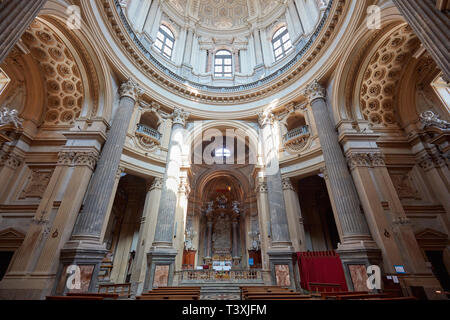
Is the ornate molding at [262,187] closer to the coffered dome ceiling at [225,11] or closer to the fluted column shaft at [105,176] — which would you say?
the fluted column shaft at [105,176]

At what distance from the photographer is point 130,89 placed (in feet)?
33.5

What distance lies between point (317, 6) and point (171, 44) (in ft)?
35.7

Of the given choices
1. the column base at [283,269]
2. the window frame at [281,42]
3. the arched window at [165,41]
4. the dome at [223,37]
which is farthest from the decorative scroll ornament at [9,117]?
the window frame at [281,42]

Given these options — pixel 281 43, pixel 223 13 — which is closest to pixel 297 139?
pixel 281 43

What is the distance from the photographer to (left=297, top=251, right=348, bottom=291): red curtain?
24.1 feet

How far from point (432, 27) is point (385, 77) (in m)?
6.96

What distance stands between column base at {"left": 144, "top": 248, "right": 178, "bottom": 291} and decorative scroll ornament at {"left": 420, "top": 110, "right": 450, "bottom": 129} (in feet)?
42.8

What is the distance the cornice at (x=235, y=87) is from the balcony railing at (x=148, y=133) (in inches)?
127

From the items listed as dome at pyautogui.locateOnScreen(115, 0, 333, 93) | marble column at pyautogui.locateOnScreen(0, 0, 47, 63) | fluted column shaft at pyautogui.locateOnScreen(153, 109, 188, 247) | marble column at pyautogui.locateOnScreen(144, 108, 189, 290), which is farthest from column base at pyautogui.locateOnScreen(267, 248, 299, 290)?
dome at pyautogui.locateOnScreen(115, 0, 333, 93)

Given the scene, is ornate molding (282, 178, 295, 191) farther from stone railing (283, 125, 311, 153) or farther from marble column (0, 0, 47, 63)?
marble column (0, 0, 47, 63)

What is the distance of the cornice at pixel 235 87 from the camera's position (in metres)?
9.32

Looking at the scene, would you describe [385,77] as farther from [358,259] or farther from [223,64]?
[223,64]

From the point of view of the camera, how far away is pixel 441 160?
835 centimetres
